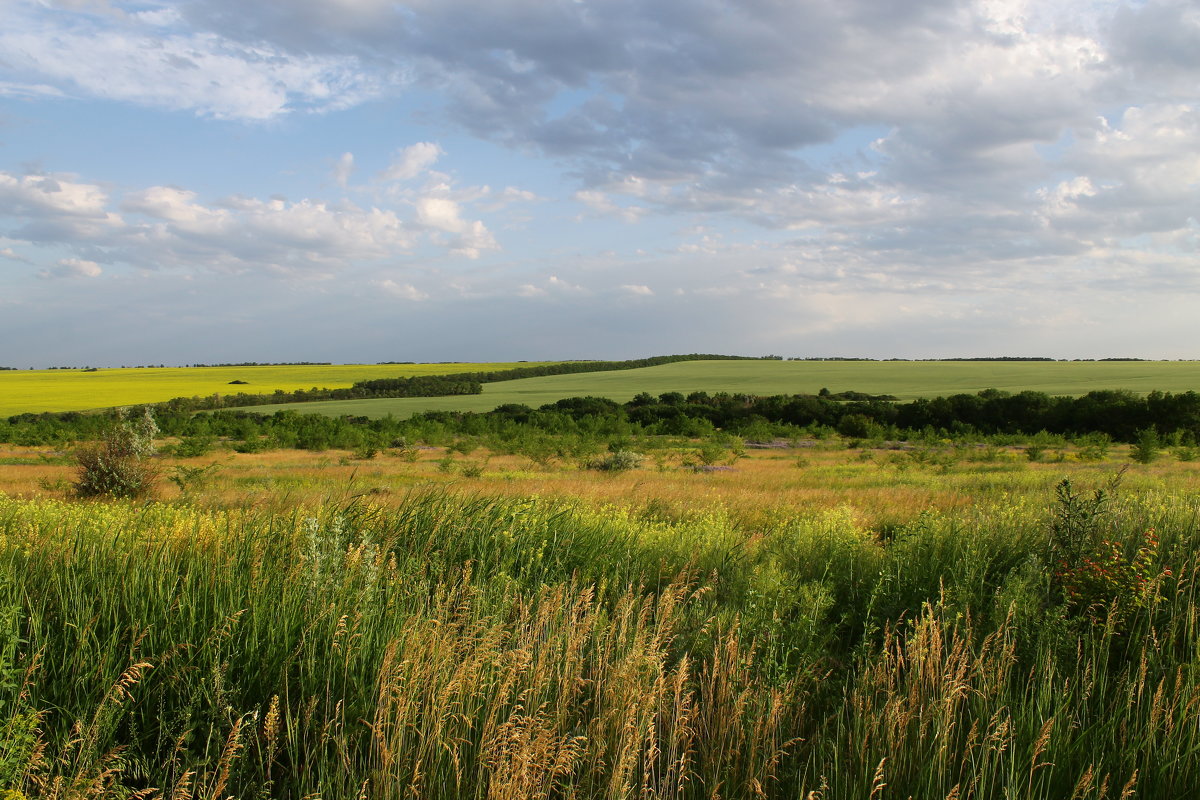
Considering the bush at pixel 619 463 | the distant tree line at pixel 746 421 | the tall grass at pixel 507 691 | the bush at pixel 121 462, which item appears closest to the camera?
the tall grass at pixel 507 691

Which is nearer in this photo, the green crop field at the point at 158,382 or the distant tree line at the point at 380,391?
the green crop field at the point at 158,382

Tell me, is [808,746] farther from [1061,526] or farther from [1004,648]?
[1061,526]

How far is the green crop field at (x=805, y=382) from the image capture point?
70.7m

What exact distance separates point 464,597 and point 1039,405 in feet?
205

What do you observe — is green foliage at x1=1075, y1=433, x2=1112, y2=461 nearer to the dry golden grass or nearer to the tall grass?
the dry golden grass

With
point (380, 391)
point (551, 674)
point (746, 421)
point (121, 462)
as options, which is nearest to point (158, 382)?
point (380, 391)

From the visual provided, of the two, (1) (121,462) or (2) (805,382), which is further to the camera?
(2) (805,382)

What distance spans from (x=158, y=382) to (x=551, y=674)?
98.8 m

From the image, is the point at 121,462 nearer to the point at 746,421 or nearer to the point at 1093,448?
the point at 1093,448

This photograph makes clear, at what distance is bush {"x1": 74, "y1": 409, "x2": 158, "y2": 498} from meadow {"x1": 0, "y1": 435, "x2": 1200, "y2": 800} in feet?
43.4

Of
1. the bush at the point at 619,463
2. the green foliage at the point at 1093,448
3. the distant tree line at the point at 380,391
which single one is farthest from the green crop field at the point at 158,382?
the green foliage at the point at 1093,448

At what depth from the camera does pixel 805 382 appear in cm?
8762

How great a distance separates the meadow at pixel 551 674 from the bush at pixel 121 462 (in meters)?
13.2

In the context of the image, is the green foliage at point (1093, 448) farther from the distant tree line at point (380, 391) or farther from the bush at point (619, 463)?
the distant tree line at point (380, 391)
